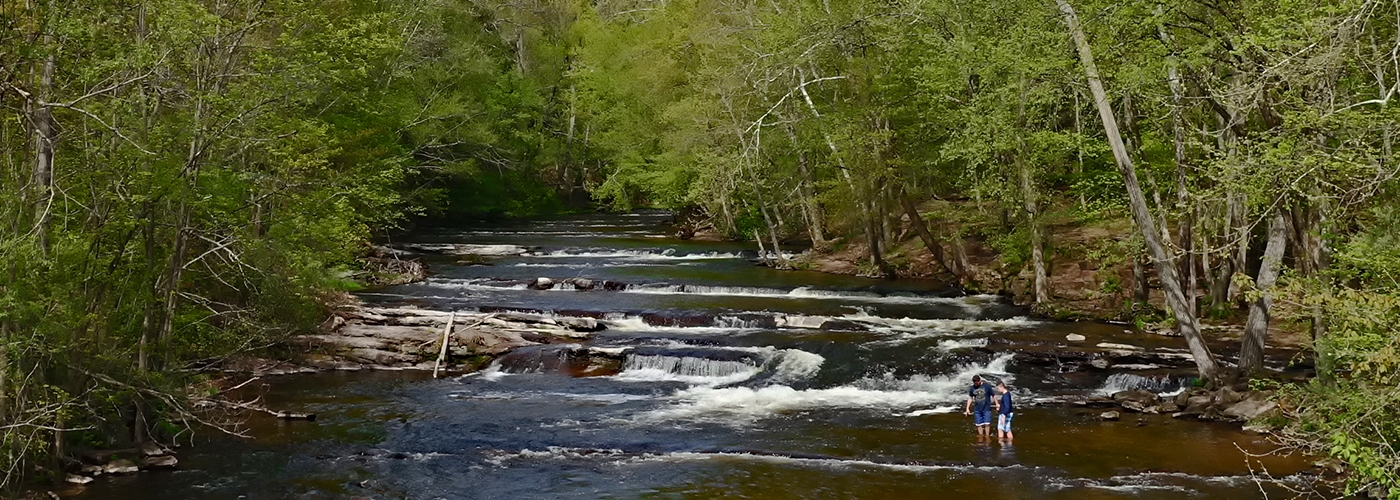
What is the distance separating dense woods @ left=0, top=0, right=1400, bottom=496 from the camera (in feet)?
40.4

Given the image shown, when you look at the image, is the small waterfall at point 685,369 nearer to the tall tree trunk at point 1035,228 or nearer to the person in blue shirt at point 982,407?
the person in blue shirt at point 982,407

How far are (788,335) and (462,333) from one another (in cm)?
771

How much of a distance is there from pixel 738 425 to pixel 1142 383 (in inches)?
322

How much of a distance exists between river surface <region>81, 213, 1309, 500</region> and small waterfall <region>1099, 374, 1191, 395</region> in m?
0.06

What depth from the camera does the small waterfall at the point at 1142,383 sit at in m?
21.2

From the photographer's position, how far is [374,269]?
36312 mm

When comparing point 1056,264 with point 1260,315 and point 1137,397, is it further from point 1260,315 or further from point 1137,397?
point 1260,315

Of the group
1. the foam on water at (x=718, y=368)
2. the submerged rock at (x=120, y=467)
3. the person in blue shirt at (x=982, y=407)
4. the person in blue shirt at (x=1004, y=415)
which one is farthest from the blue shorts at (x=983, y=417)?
the submerged rock at (x=120, y=467)

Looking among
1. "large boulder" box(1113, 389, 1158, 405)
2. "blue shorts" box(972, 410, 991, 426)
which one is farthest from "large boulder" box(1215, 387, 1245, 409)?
"blue shorts" box(972, 410, 991, 426)

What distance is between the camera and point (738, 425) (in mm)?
19266

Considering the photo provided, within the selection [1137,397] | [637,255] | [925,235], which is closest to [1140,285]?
[925,235]

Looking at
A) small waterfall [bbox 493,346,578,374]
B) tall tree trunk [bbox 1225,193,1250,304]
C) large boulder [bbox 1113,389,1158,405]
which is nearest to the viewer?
large boulder [bbox 1113,389,1158,405]

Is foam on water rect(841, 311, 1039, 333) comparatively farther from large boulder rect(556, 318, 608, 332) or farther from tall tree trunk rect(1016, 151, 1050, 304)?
large boulder rect(556, 318, 608, 332)

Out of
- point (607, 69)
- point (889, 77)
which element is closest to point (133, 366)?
point (889, 77)
